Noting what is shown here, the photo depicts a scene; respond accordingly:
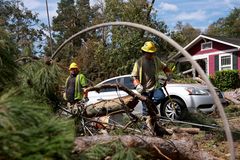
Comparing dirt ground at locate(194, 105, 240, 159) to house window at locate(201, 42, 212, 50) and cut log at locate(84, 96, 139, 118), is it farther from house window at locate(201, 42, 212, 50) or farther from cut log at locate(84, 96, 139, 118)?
house window at locate(201, 42, 212, 50)

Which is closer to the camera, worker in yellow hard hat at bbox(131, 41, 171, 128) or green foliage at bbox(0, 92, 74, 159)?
green foliage at bbox(0, 92, 74, 159)

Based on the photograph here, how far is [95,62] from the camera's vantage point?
119 feet

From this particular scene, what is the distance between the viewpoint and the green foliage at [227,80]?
28.2m

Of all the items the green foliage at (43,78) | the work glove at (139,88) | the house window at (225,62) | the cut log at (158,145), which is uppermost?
the house window at (225,62)

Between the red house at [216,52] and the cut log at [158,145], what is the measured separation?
82.0 feet

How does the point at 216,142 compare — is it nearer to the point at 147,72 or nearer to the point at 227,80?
the point at 147,72

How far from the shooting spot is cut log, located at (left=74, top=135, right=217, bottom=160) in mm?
4086

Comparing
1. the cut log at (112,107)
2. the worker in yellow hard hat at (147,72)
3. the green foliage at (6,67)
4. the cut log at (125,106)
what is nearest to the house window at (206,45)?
the worker in yellow hard hat at (147,72)

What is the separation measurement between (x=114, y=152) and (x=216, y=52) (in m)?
29.4

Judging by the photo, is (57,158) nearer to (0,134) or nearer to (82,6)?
(0,134)

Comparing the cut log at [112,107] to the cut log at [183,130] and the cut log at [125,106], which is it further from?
the cut log at [183,130]

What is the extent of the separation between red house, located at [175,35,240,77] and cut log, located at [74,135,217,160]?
24994 millimetres

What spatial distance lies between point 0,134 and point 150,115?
14.9 ft

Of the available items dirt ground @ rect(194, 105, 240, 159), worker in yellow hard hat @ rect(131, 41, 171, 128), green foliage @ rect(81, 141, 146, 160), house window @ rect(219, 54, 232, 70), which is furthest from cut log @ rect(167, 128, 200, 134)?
house window @ rect(219, 54, 232, 70)
